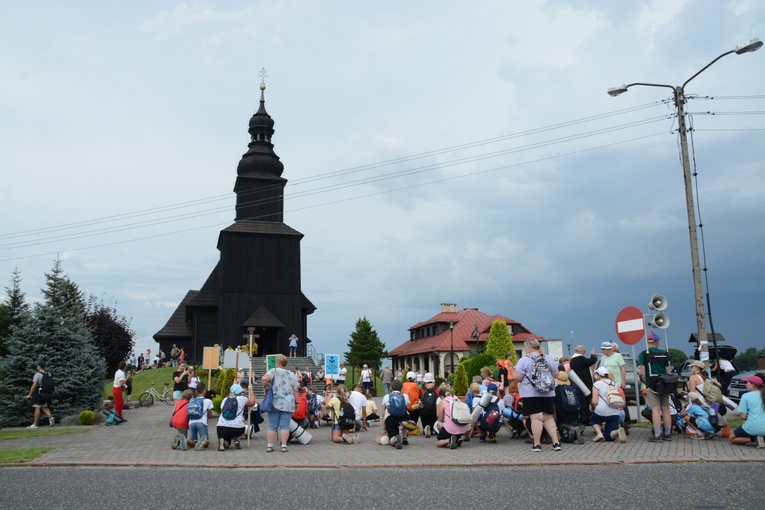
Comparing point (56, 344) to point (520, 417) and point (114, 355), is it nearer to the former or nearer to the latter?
point (520, 417)

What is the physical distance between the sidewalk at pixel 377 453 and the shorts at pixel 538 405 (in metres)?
0.70

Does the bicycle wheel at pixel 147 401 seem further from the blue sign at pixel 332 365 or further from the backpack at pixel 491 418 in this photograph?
the backpack at pixel 491 418

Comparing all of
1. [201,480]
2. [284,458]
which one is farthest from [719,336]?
[201,480]

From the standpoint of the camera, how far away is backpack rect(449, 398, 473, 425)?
491 inches

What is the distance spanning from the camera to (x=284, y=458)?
1147 centimetres

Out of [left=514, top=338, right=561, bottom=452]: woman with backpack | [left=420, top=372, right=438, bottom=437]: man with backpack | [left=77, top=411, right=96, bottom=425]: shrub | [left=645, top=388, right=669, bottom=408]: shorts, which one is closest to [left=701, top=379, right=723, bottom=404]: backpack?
[left=645, top=388, right=669, bottom=408]: shorts

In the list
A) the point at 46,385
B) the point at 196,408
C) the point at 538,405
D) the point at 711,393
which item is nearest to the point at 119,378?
the point at 46,385

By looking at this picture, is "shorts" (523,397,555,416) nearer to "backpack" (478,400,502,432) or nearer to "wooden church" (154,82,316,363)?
"backpack" (478,400,502,432)

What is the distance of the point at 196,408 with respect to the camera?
13.2 m

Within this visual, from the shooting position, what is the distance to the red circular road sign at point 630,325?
1315cm

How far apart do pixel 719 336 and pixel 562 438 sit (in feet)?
33.8

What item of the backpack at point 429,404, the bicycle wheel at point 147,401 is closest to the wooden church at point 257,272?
the bicycle wheel at point 147,401

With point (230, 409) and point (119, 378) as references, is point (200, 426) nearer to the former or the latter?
point (230, 409)

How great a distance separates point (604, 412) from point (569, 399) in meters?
0.79
